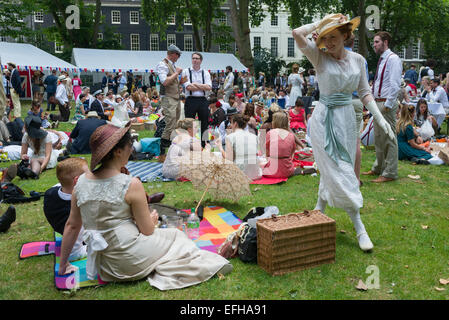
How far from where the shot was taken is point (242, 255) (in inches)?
164

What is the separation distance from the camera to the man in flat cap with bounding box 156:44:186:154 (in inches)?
353

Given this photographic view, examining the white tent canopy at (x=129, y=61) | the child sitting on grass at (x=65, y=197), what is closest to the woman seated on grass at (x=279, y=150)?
the child sitting on grass at (x=65, y=197)

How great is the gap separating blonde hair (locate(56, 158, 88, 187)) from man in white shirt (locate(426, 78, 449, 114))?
12.1m

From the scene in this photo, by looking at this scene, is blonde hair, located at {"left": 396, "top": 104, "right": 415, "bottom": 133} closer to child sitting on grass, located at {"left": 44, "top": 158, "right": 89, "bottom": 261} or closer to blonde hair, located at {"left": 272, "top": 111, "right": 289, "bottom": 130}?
blonde hair, located at {"left": 272, "top": 111, "right": 289, "bottom": 130}

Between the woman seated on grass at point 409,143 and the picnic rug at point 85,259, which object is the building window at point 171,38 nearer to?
the woman seated on grass at point 409,143

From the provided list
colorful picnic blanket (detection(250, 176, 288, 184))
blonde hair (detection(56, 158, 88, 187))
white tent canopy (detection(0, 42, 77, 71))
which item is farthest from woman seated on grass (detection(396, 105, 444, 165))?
white tent canopy (detection(0, 42, 77, 71))

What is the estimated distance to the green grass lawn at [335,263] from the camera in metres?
3.54

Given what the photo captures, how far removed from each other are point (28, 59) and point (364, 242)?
24.5 meters

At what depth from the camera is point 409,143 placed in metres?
9.17

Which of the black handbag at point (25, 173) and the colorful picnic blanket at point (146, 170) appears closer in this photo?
the colorful picnic blanket at point (146, 170)

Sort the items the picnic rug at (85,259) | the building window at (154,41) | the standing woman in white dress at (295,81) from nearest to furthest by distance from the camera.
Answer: the picnic rug at (85,259), the standing woman in white dress at (295,81), the building window at (154,41)

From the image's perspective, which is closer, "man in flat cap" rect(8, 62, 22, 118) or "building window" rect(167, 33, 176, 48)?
"man in flat cap" rect(8, 62, 22, 118)

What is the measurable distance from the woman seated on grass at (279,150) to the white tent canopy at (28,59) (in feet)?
64.6
